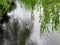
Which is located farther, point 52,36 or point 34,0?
point 52,36

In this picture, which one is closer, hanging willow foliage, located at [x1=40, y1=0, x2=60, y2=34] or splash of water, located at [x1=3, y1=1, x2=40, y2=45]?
hanging willow foliage, located at [x1=40, y1=0, x2=60, y2=34]

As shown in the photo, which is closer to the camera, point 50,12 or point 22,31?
point 50,12

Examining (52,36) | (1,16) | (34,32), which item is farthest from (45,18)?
(1,16)

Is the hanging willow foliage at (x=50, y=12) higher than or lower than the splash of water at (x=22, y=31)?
higher

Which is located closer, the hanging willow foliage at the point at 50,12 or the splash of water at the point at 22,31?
the hanging willow foliage at the point at 50,12

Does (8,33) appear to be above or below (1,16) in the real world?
below

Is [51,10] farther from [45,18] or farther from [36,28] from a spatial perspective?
[36,28]

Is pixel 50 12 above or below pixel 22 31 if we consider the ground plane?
above

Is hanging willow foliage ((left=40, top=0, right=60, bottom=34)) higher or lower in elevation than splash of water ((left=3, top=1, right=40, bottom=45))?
higher

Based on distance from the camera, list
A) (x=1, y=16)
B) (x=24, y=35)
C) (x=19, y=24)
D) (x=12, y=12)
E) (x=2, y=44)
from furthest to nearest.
Answer: 1. (x=12, y=12)
2. (x=1, y=16)
3. (x=19, y=24)
4. (x=24, y=35)
5. (x=2, y=44)

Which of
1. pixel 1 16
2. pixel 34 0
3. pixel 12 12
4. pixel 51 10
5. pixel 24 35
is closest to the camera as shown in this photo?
pixel 51 10

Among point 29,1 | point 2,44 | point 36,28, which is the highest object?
point 29,1

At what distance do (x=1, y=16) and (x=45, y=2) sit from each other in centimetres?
832

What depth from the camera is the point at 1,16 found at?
1070 centimetres
